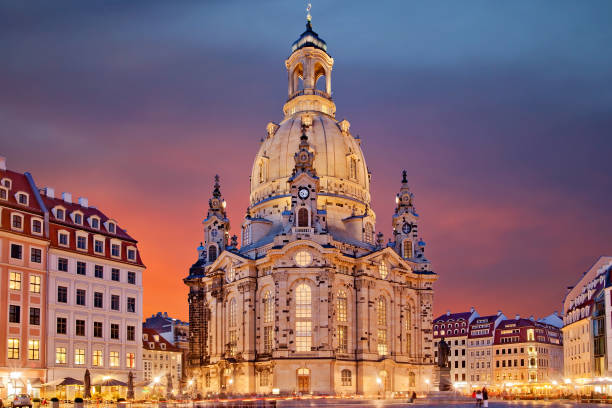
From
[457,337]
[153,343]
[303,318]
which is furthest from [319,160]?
[457,337]

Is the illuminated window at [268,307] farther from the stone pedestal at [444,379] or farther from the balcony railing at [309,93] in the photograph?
the balcony railing at [309,93]

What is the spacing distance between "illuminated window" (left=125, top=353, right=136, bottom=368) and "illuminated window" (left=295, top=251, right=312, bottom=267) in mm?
24317

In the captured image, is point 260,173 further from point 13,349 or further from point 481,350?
point 481,350

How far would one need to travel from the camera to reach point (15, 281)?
246 feet

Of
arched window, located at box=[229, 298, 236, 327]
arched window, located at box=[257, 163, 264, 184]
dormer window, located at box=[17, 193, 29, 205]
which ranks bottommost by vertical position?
arched window, located at box=[229, 298, 236, 327]

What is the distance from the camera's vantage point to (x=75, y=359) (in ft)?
262

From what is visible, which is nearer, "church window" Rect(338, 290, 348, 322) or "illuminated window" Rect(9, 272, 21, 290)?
"illuminated window" Rect(9, 272, 21, 290)

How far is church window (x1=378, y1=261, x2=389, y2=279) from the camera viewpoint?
108412mm

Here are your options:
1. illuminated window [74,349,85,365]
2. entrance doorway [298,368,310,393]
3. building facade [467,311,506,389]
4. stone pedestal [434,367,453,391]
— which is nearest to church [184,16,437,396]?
entrance doorway [298,368,310,393]

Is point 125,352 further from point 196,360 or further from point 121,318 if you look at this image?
point 196,360

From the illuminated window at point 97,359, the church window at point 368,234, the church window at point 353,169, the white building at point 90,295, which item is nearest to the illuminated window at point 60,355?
the white building at point 90,295

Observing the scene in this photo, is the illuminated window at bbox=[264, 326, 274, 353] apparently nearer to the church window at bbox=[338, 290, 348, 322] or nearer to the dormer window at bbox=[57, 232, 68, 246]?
the church window at bbox=[338, 290, 348, 322]

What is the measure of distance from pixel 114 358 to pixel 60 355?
740 cm

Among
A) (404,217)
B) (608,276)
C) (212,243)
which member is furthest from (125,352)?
(608,276)
